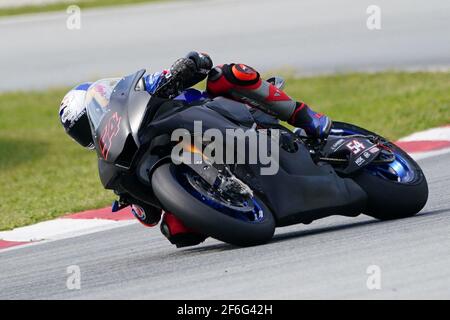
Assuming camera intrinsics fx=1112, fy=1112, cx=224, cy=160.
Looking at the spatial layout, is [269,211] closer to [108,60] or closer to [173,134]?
[173,134]

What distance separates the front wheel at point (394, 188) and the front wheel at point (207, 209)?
2.64 ft

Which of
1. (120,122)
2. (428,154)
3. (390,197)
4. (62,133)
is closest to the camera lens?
(120,122)

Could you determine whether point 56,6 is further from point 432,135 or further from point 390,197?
point 390,197

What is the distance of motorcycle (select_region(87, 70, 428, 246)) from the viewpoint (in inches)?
223

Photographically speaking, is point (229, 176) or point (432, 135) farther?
point (432, 135)

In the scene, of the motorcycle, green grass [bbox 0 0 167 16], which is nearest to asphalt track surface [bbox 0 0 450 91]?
green grass [bbox 0 0 167 16]

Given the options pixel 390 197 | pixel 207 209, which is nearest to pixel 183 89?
pixel 207 209

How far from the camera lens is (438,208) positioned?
266 inches

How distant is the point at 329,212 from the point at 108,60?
13425 mm

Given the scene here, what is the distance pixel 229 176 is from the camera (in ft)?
19.0

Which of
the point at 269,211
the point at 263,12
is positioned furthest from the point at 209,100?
the point at 263,12

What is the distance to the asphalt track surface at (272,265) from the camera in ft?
15.2

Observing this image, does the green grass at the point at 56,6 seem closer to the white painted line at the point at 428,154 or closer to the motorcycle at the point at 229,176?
the white painted line at the point at 428,154

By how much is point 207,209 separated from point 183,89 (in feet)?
2.39
